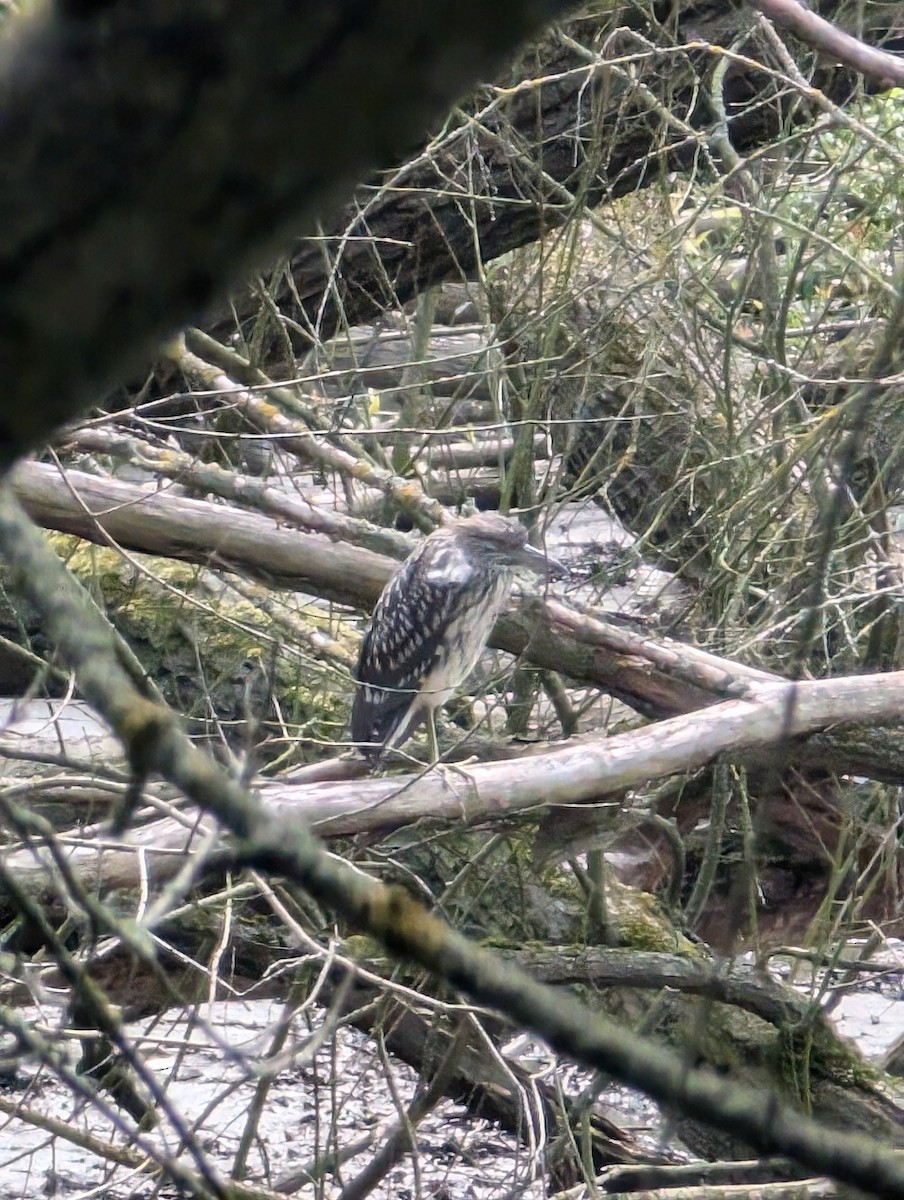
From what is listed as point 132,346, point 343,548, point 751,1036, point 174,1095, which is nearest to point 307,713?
point 343,548

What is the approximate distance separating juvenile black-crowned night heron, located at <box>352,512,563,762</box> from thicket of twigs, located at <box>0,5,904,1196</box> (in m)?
0.12

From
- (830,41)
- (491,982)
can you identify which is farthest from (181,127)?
(830,41)

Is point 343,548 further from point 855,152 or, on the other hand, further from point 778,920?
point 855,152

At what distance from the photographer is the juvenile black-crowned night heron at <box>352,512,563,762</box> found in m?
4.23

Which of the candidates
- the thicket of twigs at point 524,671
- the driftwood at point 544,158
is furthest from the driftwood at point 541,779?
the driftwood at point 544,158

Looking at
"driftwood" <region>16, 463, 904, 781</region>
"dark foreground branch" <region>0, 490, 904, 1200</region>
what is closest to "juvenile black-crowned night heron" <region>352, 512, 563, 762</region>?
"driftwood" <region>16, 463, 904, 781</region>

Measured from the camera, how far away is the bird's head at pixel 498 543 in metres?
4.30

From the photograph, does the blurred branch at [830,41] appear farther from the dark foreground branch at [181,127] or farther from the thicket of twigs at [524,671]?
the dark foreground branch at [181,127]

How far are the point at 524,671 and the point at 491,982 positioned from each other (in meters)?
4.15

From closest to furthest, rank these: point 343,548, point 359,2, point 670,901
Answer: point 359,2
point 343,548
point 670,901

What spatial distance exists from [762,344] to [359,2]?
462 cm

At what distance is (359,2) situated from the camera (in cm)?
46

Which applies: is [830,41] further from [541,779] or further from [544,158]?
[544,158]

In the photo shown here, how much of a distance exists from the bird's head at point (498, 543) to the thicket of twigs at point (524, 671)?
218 mm
